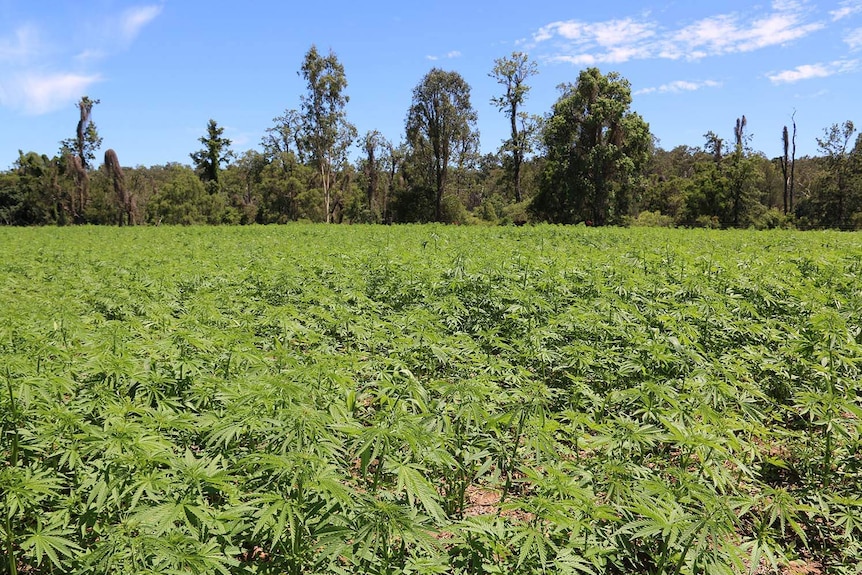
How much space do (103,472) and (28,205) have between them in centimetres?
5411

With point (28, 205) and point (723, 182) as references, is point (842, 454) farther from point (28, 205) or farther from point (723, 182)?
point (28, 205)

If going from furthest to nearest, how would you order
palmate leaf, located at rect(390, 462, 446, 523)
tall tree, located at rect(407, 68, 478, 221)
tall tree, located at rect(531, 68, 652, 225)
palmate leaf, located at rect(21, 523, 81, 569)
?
tall tree, located at rect(407, 68, 478, 221), tall tree, located at rect(531, 68, 652, 225), palmate leaf, located at rect(21, 523, 81, 569), palmate leaf, located at rect(390, 462, 446, 523)

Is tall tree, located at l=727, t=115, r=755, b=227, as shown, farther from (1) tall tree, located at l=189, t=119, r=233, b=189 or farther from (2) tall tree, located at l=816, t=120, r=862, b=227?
(1) tall tree, located at l=189, t=119, r=233, b=189

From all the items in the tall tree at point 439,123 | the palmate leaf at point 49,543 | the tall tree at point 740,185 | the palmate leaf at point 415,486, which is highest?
the tall tree at point 439,123

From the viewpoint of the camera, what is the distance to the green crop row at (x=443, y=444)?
1873 millimetres

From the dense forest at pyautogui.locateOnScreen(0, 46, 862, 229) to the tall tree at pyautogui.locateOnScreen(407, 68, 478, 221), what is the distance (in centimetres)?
8

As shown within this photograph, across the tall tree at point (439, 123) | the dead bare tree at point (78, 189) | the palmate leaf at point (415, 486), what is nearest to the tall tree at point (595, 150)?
the tall tree at point (439, 123)

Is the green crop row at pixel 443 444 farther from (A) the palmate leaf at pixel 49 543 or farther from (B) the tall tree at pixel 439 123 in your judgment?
(B) the tall tree at pixel 439 123

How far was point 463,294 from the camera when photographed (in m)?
6.01

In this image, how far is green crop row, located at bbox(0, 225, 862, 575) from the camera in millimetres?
1873

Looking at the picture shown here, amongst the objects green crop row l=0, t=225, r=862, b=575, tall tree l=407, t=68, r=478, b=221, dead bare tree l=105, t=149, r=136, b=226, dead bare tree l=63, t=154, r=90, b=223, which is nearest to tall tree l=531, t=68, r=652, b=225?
tall tree l=407, t=68, r=478, b=221

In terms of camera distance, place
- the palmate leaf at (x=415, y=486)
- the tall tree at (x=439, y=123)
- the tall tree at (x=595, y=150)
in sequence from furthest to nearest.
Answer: the tall tree at (x=439, y=123) → the tall tree at (x=595, y=150) → the palmate leaf at (x=415, y=486)

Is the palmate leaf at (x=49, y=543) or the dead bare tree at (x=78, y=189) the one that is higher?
the dead bare tree at (x=78, y=189)

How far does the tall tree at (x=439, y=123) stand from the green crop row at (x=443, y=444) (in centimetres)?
3451
